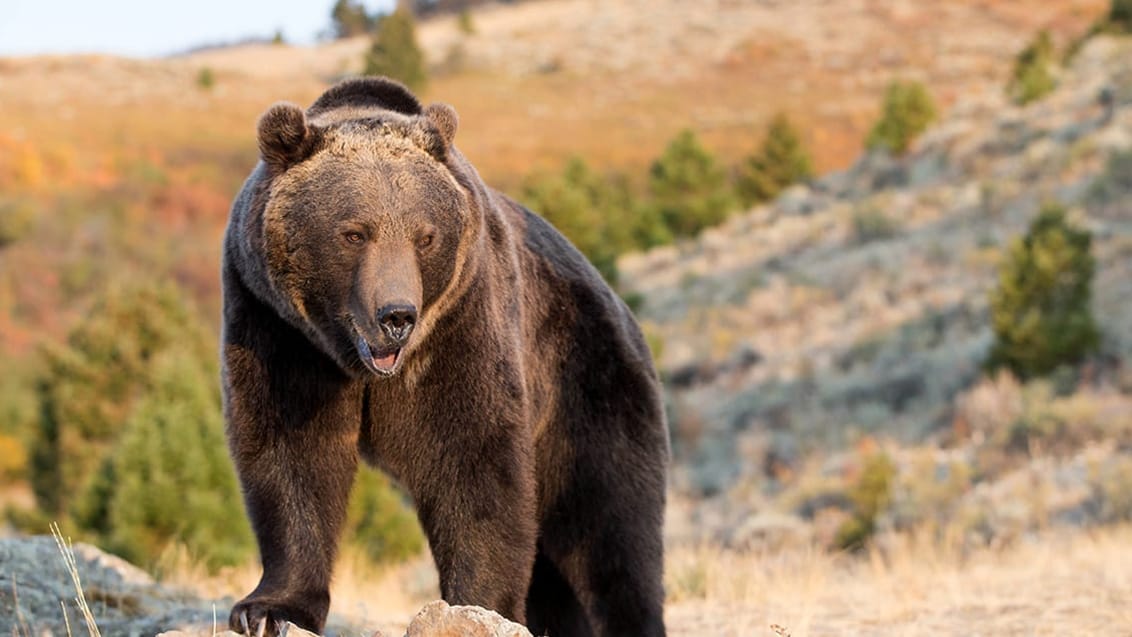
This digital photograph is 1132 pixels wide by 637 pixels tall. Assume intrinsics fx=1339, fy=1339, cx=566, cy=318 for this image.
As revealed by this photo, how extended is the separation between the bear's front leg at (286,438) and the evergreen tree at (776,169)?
38.3m

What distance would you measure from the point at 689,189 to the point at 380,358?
37.8 m

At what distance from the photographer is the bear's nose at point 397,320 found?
389 cm

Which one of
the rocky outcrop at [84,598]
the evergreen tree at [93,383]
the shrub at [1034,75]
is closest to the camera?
the rocky outcrop at [84,598]

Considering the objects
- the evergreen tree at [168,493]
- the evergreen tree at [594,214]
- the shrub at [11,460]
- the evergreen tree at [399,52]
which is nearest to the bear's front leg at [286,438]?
the evergreen tree at [168,493]

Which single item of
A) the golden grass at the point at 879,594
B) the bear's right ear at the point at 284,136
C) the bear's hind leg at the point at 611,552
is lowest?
the golden grass at the point at 879,594

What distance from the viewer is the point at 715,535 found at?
17.4 m

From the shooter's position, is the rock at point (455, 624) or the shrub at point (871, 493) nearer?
the rock at point (455, 624)

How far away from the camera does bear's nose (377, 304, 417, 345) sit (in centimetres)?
389

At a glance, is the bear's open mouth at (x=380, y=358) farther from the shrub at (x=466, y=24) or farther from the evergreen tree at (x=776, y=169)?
the shrub at (x=466, y=24)

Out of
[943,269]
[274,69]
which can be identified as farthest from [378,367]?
[274,69]

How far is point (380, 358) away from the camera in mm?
3973

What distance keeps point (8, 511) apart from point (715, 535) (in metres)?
9.41

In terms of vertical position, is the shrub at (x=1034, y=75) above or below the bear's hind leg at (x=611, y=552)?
above

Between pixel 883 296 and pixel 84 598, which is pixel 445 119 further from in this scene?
pixel 883 296
